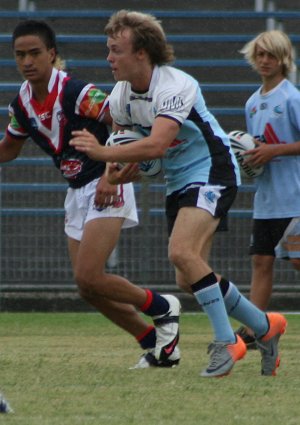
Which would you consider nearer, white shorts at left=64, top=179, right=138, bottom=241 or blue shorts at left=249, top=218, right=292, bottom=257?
white shorts at left=64, top=179, right=138, bottom=241

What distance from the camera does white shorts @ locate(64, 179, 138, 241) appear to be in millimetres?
6914

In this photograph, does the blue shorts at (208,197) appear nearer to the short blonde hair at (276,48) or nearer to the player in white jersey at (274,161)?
the player in white jersey at (274,161)

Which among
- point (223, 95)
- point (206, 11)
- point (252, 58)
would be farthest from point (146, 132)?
point (206, 11)

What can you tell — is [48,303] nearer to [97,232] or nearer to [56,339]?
[56,339]

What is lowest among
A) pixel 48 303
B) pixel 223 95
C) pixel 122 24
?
pixel 48 303

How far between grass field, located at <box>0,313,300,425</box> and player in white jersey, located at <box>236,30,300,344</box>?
0.60m

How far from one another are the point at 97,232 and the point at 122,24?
1.19m

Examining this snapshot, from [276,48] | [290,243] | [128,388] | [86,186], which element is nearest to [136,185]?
[290,243]

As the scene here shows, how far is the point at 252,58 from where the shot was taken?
26.0ft

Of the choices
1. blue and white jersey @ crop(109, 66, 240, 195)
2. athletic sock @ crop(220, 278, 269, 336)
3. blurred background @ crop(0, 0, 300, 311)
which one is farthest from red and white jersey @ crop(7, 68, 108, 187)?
blurred background @ crop(0, 0, 300, 311)

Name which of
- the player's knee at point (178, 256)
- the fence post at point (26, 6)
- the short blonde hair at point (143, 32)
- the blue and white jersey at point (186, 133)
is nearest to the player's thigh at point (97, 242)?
the blue and white jersey at point (186, 133)

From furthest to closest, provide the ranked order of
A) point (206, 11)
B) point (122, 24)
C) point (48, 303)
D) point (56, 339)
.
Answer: point (206, 11) → point (48, 303) → point (56, 339) → point (122, 24)

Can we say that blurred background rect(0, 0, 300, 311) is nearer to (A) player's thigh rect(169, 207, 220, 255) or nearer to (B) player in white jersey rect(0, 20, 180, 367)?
(B) player in white jersey rect(0, 20, 180, 367)

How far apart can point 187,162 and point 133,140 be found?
282 mm
